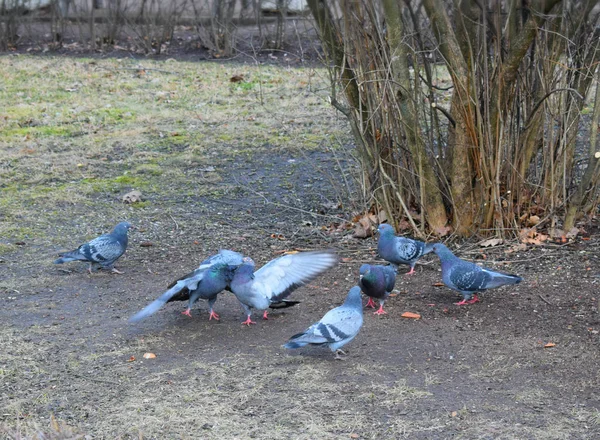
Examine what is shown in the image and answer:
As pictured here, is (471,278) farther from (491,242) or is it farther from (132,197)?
(132,197)

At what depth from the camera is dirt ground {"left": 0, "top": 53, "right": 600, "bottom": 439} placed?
405 cm

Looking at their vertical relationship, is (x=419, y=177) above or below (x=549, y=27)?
below

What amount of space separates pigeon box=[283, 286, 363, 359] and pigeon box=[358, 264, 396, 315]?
517 mm

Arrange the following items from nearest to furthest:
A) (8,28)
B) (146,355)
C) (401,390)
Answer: (401,390)
(146,355)
(8,28)

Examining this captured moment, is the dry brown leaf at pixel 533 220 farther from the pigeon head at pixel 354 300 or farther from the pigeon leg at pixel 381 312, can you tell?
the pigeon head at pixel 354 300

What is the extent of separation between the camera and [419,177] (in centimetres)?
641

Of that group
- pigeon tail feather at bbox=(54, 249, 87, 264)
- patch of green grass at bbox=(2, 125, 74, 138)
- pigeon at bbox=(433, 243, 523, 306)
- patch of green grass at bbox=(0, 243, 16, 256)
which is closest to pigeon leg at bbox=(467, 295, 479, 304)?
pigeon at bbox=(433, 243, 523, 306)

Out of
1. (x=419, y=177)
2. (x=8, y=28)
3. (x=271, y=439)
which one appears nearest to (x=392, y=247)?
(x=419, y=177)

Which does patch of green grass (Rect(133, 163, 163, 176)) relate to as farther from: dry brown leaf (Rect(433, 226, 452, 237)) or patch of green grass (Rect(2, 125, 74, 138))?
dry brown leaf (Rect(433, 226, 452, 237))

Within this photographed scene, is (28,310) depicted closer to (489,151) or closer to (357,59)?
(357,59)

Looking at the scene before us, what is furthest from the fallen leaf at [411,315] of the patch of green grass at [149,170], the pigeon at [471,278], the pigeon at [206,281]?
the patch of green grass at [149,170]

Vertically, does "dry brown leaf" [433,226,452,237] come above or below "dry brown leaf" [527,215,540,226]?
below

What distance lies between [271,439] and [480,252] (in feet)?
9.73

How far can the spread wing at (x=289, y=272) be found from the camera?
5.22 meters
